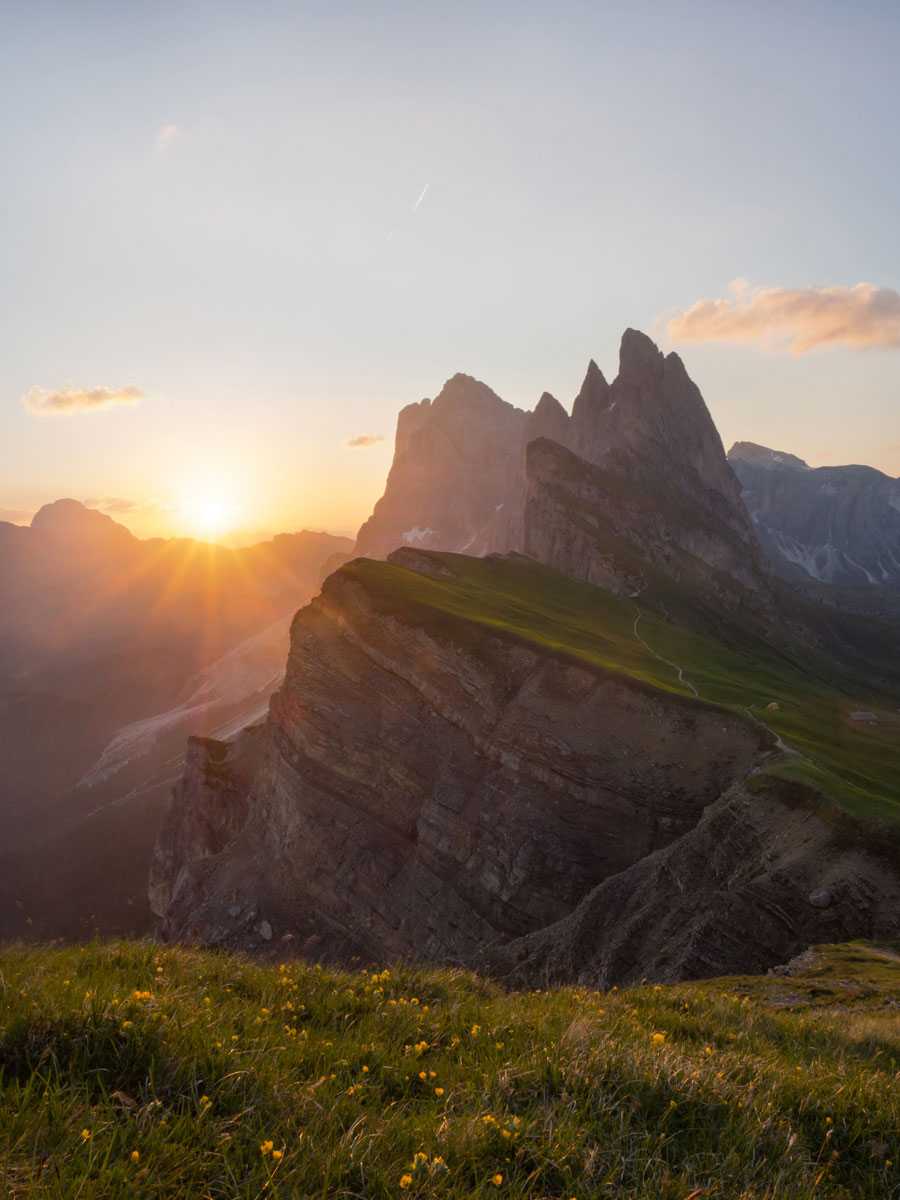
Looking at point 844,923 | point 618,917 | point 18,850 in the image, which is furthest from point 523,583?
point 18,850

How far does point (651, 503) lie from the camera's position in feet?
565

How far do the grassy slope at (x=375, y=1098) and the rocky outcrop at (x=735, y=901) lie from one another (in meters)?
20.8

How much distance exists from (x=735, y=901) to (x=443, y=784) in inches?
1095

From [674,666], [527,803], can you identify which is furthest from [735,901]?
[674,666]

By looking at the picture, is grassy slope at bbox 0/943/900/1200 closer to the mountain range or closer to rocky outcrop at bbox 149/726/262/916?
the mountain range

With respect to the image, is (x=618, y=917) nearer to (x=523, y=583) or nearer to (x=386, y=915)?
(x=386, y=915)

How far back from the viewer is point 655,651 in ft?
262

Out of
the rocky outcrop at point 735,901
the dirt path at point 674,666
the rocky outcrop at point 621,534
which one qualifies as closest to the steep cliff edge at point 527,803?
the rocky outcrop at point 735,901

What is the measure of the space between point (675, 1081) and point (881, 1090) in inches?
98.4

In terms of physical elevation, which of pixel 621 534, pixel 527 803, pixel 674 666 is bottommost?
pixel 527 803

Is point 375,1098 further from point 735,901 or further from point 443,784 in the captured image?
point 443,784

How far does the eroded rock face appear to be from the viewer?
153 feet

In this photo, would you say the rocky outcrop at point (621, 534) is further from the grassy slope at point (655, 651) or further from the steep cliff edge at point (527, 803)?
the steep cliff edge at point (527, 803)

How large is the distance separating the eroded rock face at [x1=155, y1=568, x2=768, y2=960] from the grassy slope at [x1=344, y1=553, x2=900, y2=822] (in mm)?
3866
